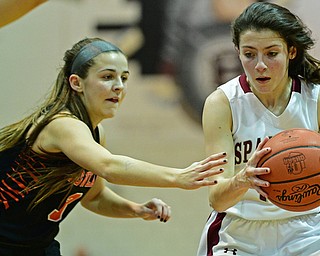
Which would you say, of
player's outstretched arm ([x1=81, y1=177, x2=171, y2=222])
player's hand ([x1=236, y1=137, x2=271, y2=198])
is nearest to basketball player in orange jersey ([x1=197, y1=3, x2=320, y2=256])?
player's hand ([x1=236, y1=137, x2=271, y2=198])

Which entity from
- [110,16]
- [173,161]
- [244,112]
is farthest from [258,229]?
[110,16]

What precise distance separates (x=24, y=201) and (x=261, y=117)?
1159 mm

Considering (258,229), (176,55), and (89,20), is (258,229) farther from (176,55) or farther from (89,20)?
(89,20)

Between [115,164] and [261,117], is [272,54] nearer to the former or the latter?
[261,117]

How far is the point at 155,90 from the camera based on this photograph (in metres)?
4.70

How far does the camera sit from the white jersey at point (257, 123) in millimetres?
2947

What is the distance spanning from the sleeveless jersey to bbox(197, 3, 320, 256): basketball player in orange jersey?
0.71 metres

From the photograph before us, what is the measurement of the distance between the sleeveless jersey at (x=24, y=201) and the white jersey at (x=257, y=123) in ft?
2.48

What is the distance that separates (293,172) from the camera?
2559 millimetres

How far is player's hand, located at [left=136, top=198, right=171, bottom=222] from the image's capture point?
→ 128 inches

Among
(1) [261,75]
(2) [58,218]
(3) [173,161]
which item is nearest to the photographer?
(1) [261,75]

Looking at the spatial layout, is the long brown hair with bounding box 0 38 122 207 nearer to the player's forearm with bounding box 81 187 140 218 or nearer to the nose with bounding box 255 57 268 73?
the player's forearm with bounding box 81 187 140 218

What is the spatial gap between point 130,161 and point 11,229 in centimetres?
89

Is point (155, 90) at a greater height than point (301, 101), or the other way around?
point (155, 90)
